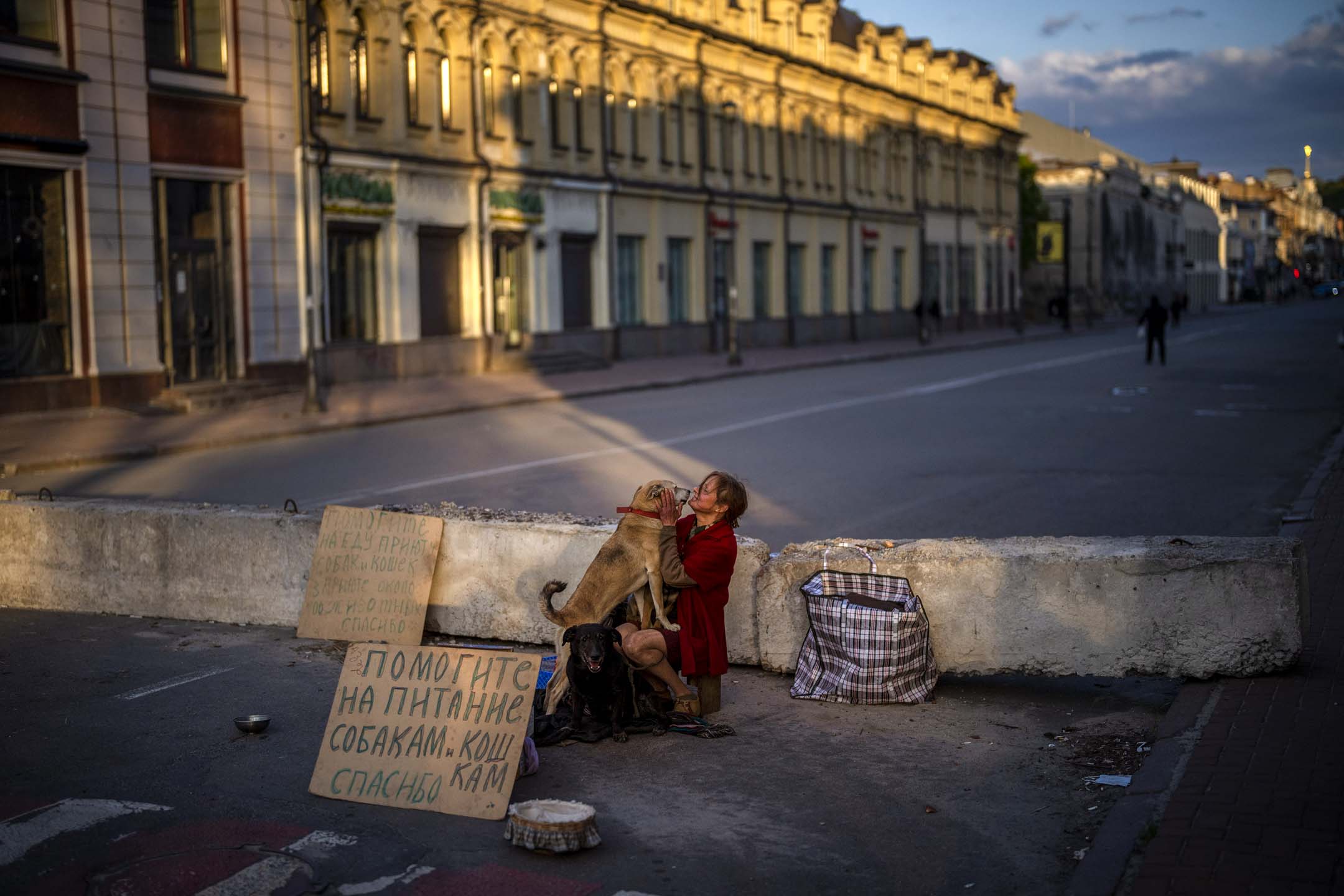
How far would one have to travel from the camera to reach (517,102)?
36.5m

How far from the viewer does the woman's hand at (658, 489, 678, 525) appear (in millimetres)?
6844

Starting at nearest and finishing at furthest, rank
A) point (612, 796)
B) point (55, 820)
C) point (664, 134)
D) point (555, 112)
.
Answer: point (55, 820) → point (612, 796) → point (555, 112) → point (664, 134)

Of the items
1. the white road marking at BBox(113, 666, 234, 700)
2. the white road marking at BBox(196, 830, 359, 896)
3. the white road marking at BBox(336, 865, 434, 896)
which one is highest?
the white road marking at BBox(113, 666, 234, 700)

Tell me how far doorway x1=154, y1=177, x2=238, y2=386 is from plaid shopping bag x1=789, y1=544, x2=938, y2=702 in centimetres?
2059

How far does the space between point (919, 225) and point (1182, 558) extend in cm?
5773

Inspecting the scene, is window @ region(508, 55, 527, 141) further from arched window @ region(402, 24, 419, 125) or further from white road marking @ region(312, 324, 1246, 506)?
white road marking @ region(312, 324, 1246, 506)

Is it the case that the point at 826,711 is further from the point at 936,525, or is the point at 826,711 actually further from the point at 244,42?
the point at 244,42

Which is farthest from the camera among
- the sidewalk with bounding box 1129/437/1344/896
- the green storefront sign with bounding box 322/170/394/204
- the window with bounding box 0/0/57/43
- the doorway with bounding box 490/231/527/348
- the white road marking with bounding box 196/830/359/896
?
the doorway with bounding box 490/231/527/348

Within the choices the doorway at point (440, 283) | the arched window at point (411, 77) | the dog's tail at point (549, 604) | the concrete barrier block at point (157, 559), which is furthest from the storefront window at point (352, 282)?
the dog's tail at point (549, 604)

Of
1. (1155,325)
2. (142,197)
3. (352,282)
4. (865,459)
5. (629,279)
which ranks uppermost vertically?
(142,197)

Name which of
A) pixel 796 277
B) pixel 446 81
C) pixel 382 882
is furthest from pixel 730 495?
pixel 796 277

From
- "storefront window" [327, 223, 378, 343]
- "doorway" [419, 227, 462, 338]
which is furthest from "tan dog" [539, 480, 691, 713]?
"doorway" [419, 227, 462, 338]

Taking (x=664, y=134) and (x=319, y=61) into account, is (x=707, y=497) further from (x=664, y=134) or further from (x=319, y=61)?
(x=664, y=134)

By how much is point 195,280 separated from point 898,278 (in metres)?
40.3
